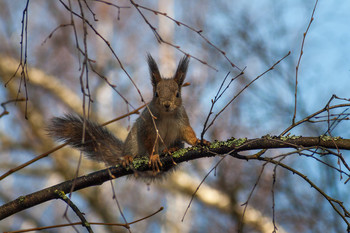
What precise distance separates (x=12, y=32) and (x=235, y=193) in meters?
6.50

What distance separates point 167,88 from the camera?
2.88 meters

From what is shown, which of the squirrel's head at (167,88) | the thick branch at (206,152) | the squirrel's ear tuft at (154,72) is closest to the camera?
the thick branch at (206,152)

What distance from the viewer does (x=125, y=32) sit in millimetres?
11180

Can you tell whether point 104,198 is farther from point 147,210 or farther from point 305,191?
point 305,191

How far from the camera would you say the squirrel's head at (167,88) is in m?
2.79

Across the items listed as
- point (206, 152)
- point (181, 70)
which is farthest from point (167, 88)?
point (206, 152)

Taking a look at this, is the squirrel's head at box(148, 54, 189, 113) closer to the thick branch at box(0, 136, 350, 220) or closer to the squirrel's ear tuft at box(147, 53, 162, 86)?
the squirrel's ear tuft at box(147, 53, 162, 86)

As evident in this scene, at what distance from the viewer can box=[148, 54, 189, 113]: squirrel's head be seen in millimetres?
2792

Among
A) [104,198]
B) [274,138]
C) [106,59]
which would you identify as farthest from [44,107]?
[274,138]

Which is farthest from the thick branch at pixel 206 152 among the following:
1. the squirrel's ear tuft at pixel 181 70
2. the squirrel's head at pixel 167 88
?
the squirrel's ear tuft at pixel 181 70

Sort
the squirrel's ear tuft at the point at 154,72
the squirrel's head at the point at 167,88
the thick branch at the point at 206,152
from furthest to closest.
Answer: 1. the squirrel's ear tuft at the point at 154,72
2. the squirrel's head at the point at 167,88
3. the thick branch at the point at 206,152

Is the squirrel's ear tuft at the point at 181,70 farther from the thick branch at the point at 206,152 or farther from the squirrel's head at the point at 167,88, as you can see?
the thick branch at the point at 206,152

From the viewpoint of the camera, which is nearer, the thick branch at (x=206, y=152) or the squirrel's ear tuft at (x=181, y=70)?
the thick branch at (x=206, y=152)

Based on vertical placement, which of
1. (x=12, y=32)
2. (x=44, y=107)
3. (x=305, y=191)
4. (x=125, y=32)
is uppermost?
(x=125, y=32)
